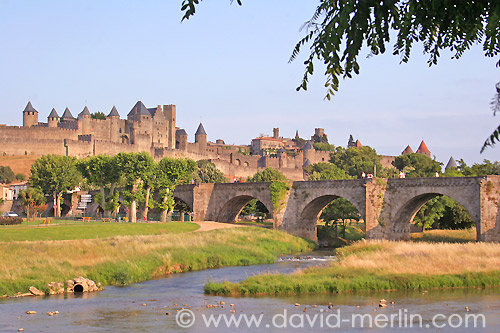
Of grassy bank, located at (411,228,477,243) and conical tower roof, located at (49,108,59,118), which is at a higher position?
conical tower roof, located at (49,108,59,118)

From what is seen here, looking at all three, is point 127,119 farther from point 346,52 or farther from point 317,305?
point 346,52

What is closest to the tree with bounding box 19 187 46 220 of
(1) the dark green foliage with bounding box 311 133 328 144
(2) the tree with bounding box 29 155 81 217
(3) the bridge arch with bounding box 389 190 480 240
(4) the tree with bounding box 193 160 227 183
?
(2) the tree with bounding box 29 155 81 217

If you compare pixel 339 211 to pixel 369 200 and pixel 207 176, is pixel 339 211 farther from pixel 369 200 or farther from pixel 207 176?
pixel 207 176

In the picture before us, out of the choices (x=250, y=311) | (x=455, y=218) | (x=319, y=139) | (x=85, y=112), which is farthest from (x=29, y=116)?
(x=250, y=311)

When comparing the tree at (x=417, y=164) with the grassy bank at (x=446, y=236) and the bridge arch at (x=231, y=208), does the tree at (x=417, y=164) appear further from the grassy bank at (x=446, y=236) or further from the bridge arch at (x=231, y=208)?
the grassy bank at (x=446, y=236)

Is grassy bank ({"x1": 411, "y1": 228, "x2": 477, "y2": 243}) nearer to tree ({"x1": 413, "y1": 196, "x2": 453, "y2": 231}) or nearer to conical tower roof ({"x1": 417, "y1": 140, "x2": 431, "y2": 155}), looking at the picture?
tree ({"x1": 413, "y1": 196, "x2": 453, "y2": 231})

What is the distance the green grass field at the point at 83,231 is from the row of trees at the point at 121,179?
7.00 metres

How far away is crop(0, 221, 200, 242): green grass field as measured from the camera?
35875 millimetres

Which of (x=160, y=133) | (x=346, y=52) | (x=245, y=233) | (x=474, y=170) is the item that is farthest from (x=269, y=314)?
(x=160, y=133)

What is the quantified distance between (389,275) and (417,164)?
90993 mm

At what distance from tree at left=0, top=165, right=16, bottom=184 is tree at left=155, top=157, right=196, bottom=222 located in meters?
39.9

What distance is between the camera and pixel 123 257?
104 ft

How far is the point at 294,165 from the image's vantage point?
431 ft

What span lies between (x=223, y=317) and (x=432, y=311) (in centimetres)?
653
